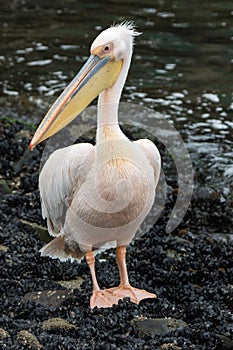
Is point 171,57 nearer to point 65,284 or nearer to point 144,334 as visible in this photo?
point 65,284

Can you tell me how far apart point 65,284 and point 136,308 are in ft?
2.12

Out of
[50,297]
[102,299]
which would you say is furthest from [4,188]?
[102,299]

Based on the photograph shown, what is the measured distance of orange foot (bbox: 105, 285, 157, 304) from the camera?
4195 mm

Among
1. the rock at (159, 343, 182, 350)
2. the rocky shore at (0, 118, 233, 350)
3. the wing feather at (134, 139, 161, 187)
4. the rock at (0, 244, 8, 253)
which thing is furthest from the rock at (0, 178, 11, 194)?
the rock at (159, 343, 182, 350)

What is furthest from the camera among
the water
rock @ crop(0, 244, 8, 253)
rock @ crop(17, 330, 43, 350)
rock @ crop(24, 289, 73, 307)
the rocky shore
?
the water

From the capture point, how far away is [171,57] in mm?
9438

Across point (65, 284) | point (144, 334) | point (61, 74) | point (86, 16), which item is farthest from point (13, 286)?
point (86, 16)

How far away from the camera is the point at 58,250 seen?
446cm

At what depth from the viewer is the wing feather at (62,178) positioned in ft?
13.1

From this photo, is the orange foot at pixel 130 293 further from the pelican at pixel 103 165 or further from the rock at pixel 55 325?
the rock at pixel 55 325

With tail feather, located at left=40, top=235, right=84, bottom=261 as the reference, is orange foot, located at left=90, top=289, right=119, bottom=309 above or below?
below

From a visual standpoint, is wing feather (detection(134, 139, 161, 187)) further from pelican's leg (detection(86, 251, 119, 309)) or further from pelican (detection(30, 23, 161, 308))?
pelican's leg (detection(86, 251, 119, 309))

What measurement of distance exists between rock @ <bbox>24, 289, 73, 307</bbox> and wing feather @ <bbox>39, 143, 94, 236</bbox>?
0.44 meters

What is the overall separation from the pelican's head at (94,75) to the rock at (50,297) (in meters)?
0.93
